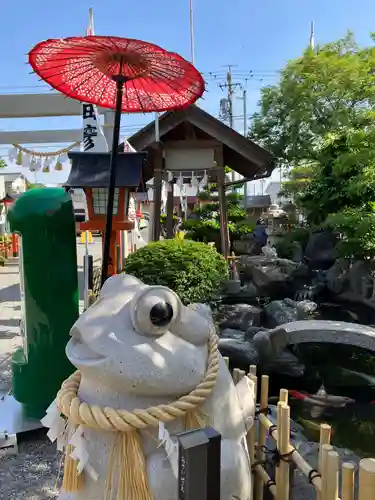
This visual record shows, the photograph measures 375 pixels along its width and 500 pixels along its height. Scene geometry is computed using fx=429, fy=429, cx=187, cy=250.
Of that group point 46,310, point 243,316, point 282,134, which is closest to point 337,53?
point 282,134

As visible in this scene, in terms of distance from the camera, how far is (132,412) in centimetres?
169

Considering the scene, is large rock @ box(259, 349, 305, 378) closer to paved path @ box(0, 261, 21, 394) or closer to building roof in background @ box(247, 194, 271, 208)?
paved path @ box(0, 261, 21, 394)

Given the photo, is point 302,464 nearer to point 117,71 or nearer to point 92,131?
point 117,71

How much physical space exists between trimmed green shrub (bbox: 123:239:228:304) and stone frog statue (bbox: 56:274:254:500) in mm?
3371

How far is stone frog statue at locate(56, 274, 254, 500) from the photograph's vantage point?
1.67m

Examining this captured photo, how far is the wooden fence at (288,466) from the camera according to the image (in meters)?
1.75

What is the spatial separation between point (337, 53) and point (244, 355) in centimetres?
1402

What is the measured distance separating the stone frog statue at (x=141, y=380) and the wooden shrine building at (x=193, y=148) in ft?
22.5

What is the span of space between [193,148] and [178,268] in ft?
15.0

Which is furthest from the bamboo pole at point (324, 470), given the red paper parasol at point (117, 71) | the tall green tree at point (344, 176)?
the tall green tree at point (344, 176)

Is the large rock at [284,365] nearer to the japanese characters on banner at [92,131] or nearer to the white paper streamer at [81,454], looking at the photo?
the japanese characters on banner at [92,131]

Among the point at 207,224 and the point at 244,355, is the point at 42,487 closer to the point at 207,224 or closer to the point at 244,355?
the point at 244,355

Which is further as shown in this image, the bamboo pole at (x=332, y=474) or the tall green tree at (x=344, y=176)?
the tall green tree at (x=344, y=176)

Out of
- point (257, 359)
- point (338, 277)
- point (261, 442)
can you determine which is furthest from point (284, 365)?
point (338, 277)
